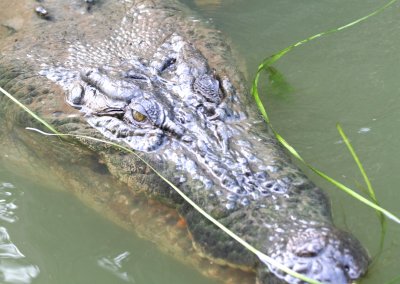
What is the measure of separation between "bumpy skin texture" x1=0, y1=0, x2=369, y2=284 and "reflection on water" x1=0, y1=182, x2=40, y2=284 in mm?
621

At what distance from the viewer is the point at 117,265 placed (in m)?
3.38

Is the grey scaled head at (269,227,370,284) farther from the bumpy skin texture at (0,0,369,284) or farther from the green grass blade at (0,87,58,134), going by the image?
the green grass blade at (0,87,58,134)

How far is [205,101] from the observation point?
3572 mm

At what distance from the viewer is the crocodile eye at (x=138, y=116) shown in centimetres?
349

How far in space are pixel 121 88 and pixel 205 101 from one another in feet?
1.72

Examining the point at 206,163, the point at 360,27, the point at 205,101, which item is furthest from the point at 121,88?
the point at 360,27

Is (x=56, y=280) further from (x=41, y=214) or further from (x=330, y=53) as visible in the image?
(x=330, y=53)

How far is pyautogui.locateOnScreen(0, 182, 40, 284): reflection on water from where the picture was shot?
3363mm

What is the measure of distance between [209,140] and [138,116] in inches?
19.8

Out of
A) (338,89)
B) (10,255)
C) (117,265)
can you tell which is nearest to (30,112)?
(10,255)

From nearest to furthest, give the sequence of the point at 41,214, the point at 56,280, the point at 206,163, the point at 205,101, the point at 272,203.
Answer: the point at 272,203 < the point at 206,163 < the point at 56,280 < the point at 205,101 < the point at 41,214

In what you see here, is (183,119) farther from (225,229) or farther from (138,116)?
(225,229)

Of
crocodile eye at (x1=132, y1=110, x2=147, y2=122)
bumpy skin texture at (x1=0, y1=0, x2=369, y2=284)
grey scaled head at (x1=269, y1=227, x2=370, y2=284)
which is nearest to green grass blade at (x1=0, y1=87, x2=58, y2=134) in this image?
bumpy skin texture at (x1=0, y1=0, x2=369, y2=284)

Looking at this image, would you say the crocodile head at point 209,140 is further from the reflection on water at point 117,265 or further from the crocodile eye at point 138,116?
the reflection on water at point 117,265
